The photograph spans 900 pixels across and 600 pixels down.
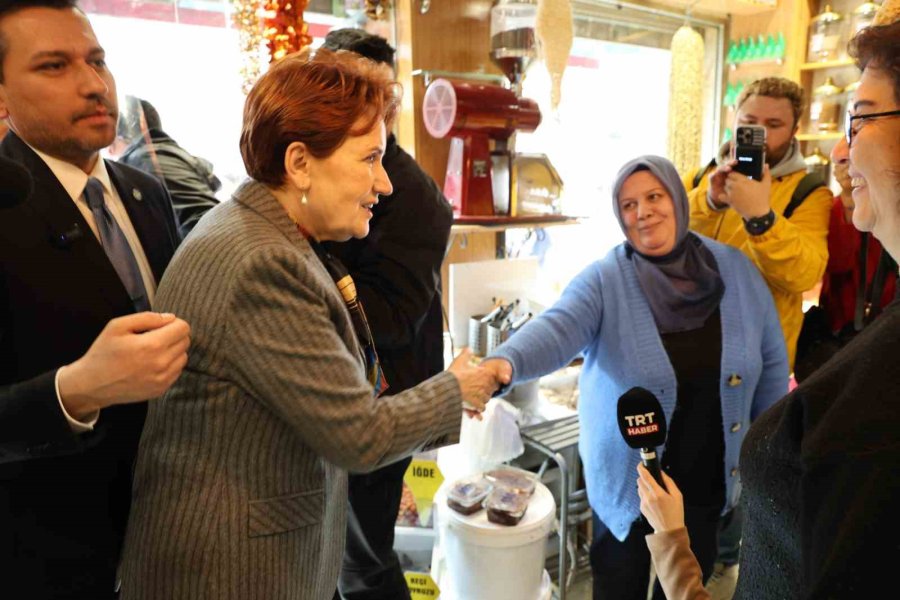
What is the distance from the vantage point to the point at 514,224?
1995 millimetres

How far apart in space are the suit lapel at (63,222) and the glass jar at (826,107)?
3.12 meters

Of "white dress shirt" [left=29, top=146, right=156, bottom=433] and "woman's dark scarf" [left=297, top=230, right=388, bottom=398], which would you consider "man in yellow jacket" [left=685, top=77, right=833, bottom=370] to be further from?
"white dress shirt" [left=29, top=146, right=156, bottom=433]

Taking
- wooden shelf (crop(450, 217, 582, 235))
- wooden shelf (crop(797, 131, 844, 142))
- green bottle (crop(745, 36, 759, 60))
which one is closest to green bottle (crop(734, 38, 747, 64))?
green bottle (crop(745, 36, 759, 60))

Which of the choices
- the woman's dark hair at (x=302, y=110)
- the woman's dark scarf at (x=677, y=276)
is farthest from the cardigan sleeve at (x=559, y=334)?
the woman's dark hair at (x=302, y=110)

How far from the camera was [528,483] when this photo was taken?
6.04 ft

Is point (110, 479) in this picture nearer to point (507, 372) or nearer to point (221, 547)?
point (221, 547)

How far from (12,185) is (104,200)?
0.44 metres

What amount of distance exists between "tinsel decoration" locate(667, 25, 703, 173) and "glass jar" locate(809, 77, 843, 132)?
2.03ft

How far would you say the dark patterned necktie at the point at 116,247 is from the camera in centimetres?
99

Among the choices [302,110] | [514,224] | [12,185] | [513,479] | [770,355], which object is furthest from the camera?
[514,224]

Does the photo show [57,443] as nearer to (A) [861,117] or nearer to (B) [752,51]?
(A) [861,117]

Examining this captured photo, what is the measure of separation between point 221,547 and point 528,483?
3.87 ft

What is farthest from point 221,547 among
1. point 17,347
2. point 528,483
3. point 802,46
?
point 802,46

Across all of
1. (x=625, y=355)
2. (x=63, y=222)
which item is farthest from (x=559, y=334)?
(x=63, y=222)
